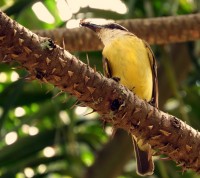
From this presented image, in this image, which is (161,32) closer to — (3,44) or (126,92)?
(126,92)

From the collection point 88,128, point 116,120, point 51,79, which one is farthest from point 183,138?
point 88,128

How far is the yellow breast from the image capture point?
82.6 inches

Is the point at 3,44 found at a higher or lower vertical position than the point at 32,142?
higher

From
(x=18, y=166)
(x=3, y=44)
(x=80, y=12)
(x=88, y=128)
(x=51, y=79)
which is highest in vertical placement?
(x=3, y=44)

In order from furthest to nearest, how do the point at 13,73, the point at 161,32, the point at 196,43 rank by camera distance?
the point at 13,73 < the point at 196,43 < the point at 161,32

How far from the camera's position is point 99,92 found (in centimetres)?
135

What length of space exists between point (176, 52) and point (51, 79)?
1.44 meters

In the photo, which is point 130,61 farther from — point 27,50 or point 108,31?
point 27,50

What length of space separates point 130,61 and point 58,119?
13.0 inches

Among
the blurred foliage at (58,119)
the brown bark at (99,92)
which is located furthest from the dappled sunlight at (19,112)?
the brown bark at (99,92)

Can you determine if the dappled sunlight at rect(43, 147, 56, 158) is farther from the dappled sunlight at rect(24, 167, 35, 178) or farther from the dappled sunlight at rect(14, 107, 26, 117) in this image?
the dappled sunlight at rect(14, 107, 26, 117)

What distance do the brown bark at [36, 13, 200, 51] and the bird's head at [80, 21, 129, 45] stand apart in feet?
0.08

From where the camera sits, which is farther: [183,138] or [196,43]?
[196,43]

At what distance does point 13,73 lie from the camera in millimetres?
2791
